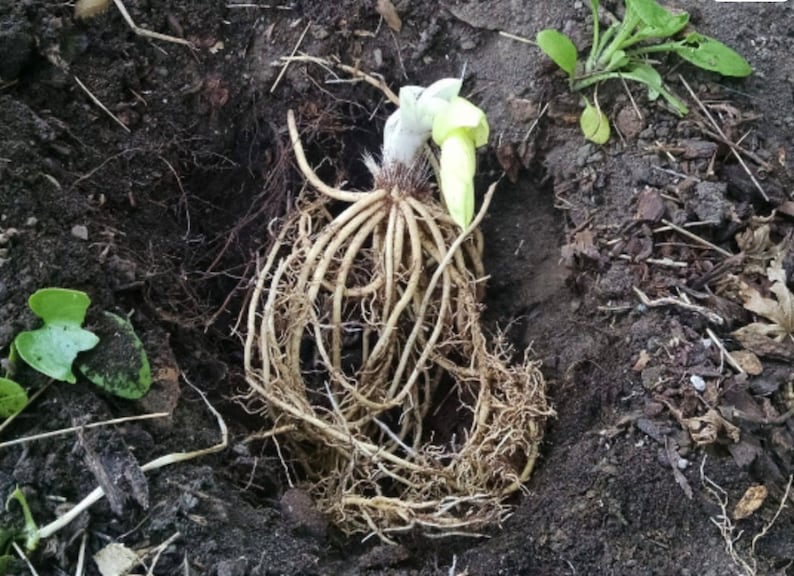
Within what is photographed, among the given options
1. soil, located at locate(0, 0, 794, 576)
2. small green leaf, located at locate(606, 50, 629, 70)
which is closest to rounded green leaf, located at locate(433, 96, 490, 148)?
soil, located at locate(0, 0, 794, 576)

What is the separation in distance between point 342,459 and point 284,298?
0.27 m

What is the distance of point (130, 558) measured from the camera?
1.04 metres

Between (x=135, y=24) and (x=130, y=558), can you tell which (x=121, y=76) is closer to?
(x=135, y=24)

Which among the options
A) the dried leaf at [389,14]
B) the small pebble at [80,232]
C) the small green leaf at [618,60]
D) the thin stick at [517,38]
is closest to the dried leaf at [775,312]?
the small green leaf at [618,60]

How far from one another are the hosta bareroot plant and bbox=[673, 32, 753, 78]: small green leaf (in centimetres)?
42

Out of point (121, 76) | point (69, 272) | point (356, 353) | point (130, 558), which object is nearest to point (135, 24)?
point (121, 76)

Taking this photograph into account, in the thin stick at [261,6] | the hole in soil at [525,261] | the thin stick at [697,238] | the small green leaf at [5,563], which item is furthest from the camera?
the thin stick at [261,6]

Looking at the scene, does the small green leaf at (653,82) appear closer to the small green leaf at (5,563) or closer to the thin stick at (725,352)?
the thin stick at (725,352)

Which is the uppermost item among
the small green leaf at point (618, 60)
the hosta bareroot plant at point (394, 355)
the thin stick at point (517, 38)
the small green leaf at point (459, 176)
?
the small green leaf at point (618, 60)

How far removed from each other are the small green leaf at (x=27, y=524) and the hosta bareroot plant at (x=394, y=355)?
0.36 meters

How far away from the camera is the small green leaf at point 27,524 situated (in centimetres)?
103

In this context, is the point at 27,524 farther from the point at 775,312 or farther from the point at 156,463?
the point at 775,312

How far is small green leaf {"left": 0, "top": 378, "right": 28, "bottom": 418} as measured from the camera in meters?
1.08

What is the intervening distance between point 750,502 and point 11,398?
0.97 m
